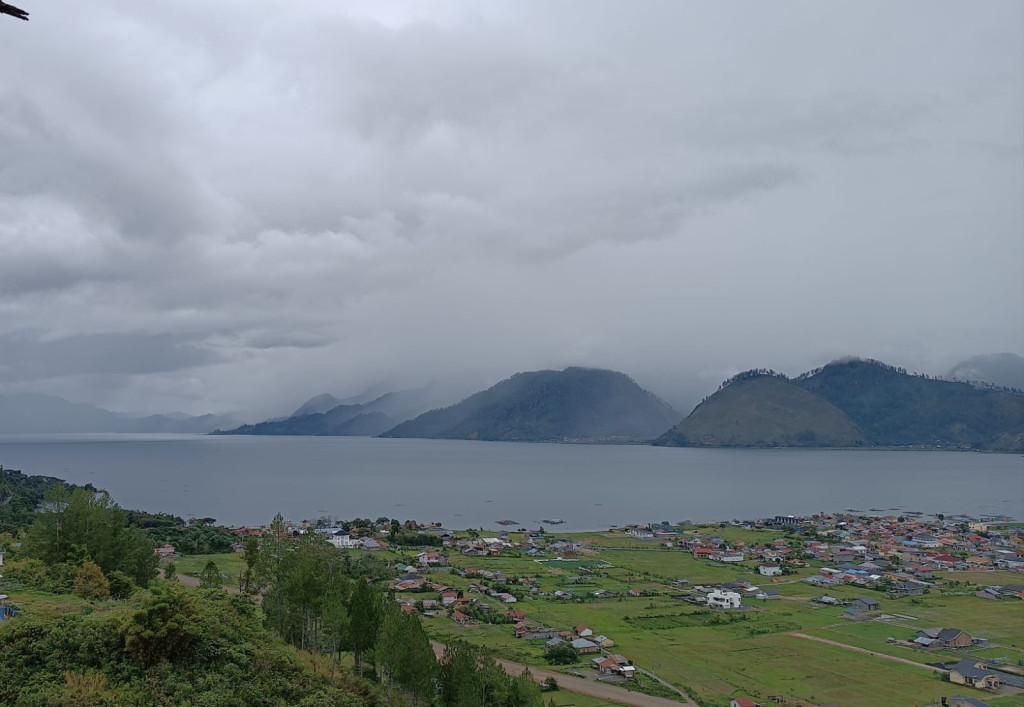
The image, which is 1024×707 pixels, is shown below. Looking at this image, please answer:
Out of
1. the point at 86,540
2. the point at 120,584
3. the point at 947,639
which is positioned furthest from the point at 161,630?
the point at 947,639

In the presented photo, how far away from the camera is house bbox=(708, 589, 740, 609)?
45.3 meters

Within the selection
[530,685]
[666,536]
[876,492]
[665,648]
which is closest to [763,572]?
[666,536]

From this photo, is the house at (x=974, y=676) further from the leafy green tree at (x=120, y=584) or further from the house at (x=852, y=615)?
the leafy green tree at (x=120, y=584)

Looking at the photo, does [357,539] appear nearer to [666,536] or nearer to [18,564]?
[666,536]

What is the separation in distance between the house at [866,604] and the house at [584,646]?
2132 cm

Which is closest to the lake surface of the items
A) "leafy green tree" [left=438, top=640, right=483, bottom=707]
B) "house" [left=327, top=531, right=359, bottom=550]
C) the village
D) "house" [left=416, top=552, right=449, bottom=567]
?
"house" [left=327, top=531, right=359, bottom=550]

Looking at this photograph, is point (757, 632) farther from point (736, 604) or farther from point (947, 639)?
point (947, 639)

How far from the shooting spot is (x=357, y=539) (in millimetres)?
68750

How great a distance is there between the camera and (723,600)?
45.7 metres

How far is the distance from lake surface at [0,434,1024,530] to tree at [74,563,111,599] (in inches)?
2399

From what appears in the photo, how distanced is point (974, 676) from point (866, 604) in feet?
51.8

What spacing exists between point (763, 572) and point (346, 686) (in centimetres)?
4794

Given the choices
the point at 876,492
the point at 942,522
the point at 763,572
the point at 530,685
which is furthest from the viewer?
the point at 876,492

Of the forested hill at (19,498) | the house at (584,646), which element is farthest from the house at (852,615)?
the forested hill at (19,498)
